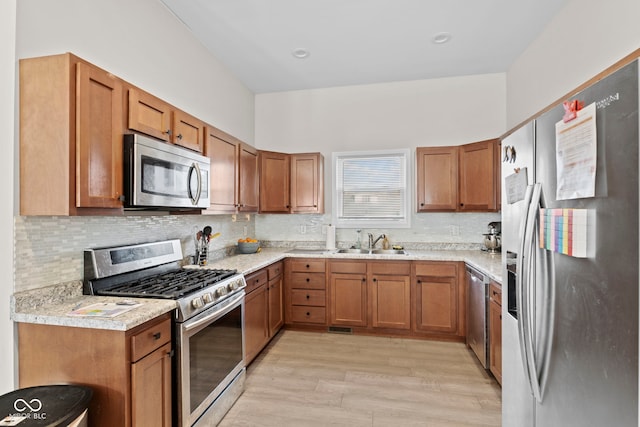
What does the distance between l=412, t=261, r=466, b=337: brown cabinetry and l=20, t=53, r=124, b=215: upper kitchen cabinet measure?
303 cm

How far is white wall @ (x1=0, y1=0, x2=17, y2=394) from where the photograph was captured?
1516mm

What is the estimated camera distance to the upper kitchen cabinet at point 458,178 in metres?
3.31

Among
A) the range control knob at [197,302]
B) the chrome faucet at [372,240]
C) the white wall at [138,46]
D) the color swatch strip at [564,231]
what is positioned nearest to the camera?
the color swatch strip at [564,231]

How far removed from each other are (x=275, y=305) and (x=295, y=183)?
156 cm

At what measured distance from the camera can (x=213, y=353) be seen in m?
2.06

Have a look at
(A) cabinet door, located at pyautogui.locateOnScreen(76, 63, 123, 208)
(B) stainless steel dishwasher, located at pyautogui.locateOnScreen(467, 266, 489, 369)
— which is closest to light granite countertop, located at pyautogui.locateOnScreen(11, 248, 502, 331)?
(B) stainless steel dishwasher, located at pyautogui.locateOnScreen(467, 266, 489, 369)

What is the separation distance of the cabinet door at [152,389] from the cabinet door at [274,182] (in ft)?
7.93

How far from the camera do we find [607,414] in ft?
3.13

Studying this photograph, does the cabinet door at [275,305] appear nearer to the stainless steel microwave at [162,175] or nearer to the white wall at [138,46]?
the stainless steel microwave at [162,175]

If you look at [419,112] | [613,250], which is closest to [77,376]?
[613,250]

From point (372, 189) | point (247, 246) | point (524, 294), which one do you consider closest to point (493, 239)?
point (372, 189)

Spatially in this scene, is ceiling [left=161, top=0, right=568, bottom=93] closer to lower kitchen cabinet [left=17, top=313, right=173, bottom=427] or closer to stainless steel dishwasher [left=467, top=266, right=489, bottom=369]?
stainless steel dishwasher [left=467, top=266, right=489, bottom=369]

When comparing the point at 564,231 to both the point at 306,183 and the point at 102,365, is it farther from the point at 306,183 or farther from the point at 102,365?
the point at 306,183

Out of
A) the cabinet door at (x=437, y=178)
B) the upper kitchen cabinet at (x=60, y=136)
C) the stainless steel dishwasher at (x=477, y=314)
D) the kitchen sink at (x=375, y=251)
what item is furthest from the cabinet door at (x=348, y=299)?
the upper kitchen cabinet at (x=60, y=136)
